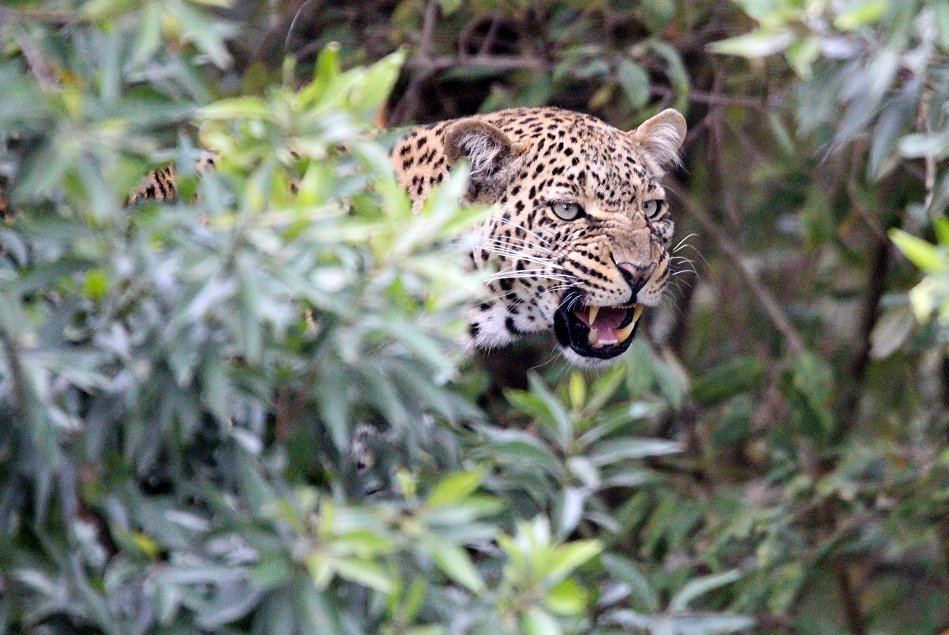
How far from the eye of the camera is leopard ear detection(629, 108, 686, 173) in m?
4.79

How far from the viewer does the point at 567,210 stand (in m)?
4.49

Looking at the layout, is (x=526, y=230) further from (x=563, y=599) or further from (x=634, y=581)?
(x=563, y=599)

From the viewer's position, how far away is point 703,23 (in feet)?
19.8

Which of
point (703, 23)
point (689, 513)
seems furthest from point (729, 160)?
point (689, 513)

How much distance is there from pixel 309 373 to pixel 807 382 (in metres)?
3.53

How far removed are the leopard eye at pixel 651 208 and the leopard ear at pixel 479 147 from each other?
0.46m

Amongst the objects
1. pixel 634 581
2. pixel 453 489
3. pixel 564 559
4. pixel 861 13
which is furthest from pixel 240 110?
pixel 634 581

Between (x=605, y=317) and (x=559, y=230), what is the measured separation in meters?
0.31

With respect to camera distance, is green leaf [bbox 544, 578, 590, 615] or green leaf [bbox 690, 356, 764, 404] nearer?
green leaf [bbox 544, 578, 590, 615]

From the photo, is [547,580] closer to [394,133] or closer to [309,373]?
A: [309,373]

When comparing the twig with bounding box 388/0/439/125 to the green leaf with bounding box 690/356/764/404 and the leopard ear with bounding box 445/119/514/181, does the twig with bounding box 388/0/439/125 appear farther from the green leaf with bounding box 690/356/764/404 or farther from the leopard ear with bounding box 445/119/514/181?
the green leaf with bounding box 690/356/764/404

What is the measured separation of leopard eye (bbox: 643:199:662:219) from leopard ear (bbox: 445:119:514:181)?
1.50 ft

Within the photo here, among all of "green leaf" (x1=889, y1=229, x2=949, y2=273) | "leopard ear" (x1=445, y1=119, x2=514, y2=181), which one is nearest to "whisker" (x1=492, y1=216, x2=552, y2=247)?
"leopard ear" (x1=445, y1=119, x2=514, y2=181)

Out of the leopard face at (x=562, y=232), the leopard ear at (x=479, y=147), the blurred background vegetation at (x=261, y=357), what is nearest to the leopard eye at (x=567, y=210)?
the leopard face at (x=562, y=232)
